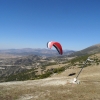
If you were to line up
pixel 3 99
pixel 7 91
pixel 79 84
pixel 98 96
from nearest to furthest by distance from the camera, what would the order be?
pixel 3 99 < pixel 98 96 < pixel 7 91 < pixel 79 84

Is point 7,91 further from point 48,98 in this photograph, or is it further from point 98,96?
point 98,96

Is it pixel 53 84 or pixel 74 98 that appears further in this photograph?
pixel 53 84

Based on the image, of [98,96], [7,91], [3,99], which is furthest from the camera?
[7,91]

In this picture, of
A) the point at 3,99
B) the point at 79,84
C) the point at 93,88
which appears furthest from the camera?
the point at 79,84

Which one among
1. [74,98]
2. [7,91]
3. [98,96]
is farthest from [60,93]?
[7,91]

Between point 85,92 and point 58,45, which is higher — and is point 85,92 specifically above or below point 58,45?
below

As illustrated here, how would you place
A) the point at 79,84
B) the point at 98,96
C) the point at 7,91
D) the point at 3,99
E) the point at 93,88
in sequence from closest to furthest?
the point at 3,99 < the point at 98,96 < the point at 7,91 < the point at 93,88 < the point at 79,84

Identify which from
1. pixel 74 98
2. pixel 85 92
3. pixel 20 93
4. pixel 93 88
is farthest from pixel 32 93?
pixel 93 88

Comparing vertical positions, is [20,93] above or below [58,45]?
below

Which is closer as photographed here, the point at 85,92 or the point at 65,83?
the point at 85,92

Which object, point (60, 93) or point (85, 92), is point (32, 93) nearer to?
point (60, 93)
